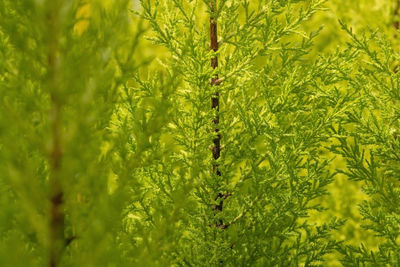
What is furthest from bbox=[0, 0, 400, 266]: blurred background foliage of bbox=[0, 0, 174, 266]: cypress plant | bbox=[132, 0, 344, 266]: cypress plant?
bbox=[132, 0, 344, 266]: cypress plant

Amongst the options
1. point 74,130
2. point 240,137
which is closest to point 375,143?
point 240,137

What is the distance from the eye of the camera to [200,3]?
3959 mm

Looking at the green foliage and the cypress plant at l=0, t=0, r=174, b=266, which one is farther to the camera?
the green foliage

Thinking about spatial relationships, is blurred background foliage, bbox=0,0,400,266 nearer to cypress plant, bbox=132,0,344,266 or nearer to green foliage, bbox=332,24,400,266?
cypress plant, bbox=132,0,344,266

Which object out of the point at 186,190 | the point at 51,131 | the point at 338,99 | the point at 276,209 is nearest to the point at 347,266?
the point at 276,209

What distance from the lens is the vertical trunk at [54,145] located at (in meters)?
2.00

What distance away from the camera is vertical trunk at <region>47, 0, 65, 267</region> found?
78.7 inches

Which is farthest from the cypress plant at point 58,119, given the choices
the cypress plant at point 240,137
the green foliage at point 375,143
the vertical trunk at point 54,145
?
the green foliage at point 375,143

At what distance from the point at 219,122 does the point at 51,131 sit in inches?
73.3

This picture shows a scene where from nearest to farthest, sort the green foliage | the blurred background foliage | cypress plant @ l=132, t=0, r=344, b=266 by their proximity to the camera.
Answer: the blurred background foliage < cypress plant @ l=132, t=0, r=344, b=266 < the green foliage

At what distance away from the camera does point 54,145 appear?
202cm

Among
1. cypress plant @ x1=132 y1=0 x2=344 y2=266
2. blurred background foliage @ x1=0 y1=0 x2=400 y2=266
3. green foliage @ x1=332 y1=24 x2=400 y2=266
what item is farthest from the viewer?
green foliage @ x1=332 y1=24 x2=400 y2=266

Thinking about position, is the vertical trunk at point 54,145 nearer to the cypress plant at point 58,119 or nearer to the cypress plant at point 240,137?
the cypress plant at point 58,119

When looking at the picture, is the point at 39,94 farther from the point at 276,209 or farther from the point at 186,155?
the point at 276,209
